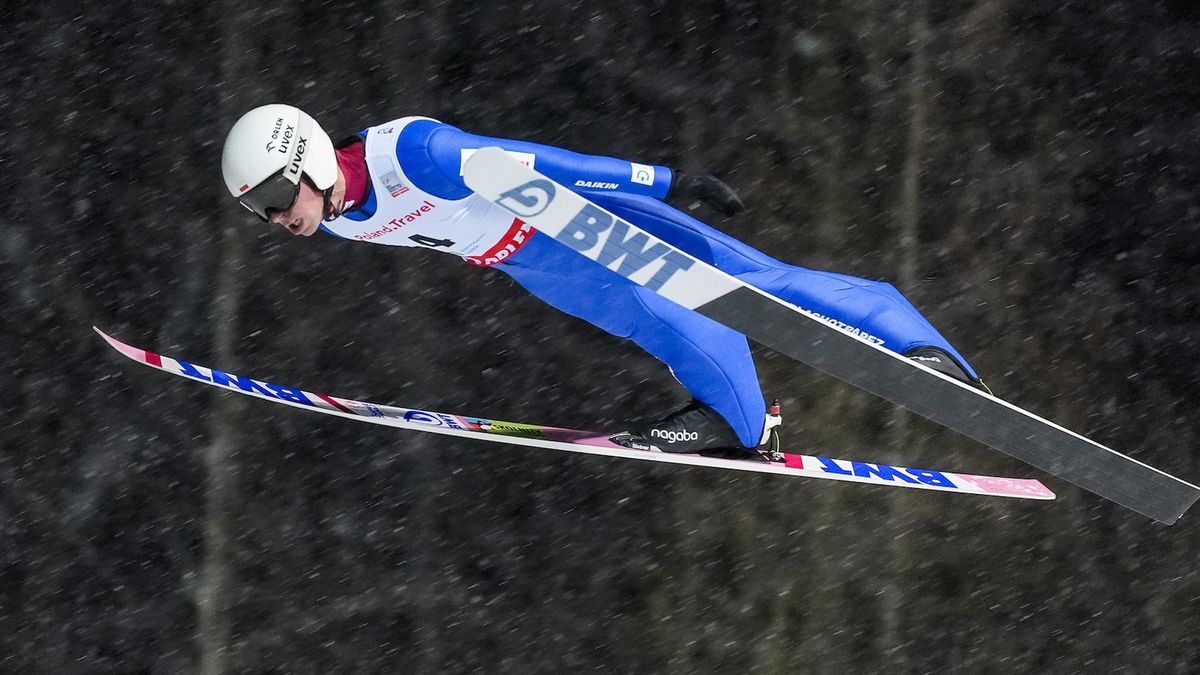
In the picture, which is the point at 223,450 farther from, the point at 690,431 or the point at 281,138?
the point at 690,431

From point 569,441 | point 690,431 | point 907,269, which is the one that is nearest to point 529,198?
point 690,431

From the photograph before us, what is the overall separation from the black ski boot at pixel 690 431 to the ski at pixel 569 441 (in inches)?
5.8

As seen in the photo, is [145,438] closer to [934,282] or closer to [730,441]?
[730,441]

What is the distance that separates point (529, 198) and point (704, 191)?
2.43 ft

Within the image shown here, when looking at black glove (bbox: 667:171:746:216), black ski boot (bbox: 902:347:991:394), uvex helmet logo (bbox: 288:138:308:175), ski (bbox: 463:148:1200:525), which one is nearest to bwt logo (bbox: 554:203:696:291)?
ski (bbox: 463:148:1200:525)

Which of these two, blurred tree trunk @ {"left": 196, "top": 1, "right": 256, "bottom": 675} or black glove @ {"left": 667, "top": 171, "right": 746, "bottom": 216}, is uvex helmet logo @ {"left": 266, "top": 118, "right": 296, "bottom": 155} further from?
blurred tree trunk @ {"left": 196, "top": 1, "right": 256, "bottom": 675}

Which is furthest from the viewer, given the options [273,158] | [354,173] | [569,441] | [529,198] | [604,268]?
[569,441]

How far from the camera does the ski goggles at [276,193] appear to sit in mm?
3006

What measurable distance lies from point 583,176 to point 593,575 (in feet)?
6.24

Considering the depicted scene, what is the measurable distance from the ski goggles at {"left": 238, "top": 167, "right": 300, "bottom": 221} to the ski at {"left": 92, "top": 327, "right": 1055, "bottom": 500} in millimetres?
1201

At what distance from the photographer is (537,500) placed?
14.6 feet

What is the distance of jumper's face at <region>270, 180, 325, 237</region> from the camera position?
9.96ft

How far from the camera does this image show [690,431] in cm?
354

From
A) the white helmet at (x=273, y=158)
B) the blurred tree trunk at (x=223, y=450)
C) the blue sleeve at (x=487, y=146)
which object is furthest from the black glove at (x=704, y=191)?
the blurred tree trunk at (x=223, y=450)
